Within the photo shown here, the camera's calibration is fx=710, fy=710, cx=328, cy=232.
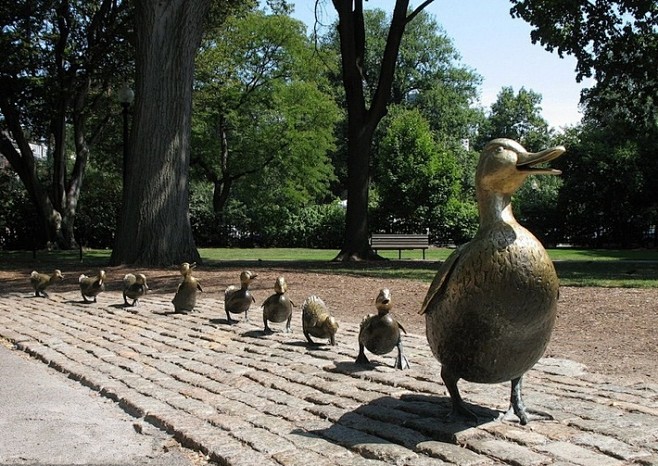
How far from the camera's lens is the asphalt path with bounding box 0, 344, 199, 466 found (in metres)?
4.42

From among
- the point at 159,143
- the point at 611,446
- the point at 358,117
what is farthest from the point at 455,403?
the point at 358,117

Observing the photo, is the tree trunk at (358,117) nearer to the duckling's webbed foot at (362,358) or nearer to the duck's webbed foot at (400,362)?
the duckling's webbed foot at (362,358)

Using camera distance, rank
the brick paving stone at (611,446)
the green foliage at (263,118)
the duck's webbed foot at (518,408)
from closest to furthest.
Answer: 1. the brick paving stone at (611,446)
2. the duck's webbed foot at (518,408)
3. the green foliage at (263,118)

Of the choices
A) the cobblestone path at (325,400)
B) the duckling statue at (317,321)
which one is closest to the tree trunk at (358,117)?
the cobblestone path at (325,400)

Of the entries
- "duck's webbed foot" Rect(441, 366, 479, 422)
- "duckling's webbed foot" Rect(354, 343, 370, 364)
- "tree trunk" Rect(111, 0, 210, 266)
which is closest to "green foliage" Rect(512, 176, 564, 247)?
"tree trunk" Rect(111, 0, 210, 266)

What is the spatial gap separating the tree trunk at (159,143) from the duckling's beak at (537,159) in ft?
41.7

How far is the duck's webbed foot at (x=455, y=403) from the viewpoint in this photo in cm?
A: 445

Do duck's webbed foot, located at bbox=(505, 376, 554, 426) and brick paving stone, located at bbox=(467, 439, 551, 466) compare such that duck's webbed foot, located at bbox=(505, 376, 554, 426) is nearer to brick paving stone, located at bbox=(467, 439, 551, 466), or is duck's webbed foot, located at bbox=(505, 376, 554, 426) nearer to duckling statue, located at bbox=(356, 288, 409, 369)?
brick paving stone, located at bbox=(467, 439, 551, 466)

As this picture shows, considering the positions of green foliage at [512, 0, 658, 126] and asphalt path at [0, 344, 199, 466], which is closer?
asphalt path at [0, 344, 199, 466]

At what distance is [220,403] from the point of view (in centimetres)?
543

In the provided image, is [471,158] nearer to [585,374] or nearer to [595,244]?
[595,244]

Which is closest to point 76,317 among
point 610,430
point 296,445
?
point 296,445

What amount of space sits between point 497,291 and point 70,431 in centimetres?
312

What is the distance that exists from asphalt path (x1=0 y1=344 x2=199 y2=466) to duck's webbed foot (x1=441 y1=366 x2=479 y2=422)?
1648 millimetres
